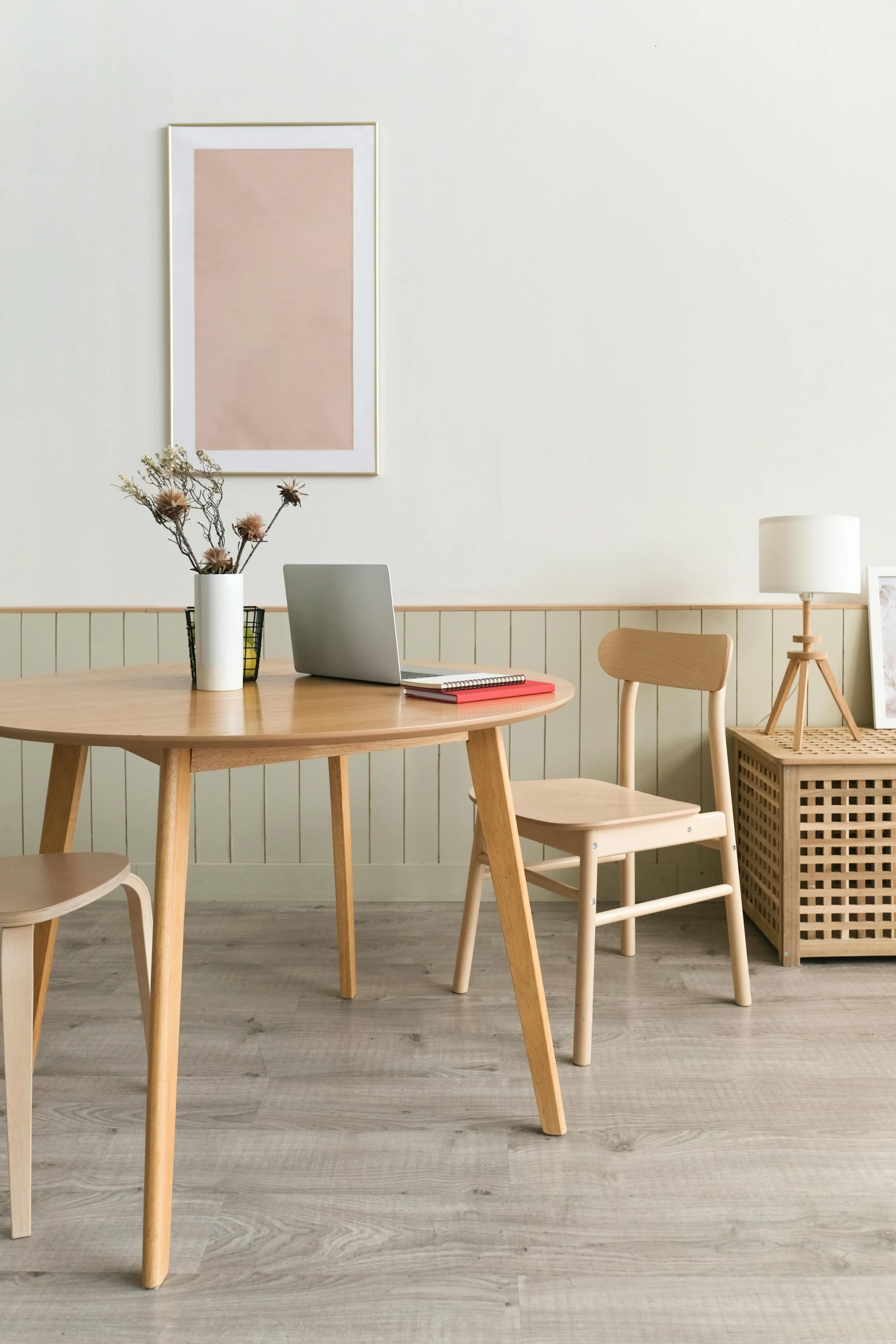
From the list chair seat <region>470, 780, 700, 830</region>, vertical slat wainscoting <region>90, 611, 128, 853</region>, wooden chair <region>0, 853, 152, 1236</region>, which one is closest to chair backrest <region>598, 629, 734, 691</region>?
A: chair seat <region>470, 780, 700, 830</region>

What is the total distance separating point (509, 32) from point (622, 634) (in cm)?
175

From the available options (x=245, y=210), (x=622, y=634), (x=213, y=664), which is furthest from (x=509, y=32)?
(x=213, y=664)

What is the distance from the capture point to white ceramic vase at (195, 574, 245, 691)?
1.76 m

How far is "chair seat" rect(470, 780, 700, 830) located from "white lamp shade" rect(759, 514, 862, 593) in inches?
30.0

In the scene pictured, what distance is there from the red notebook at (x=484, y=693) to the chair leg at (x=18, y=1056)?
691 millimetres

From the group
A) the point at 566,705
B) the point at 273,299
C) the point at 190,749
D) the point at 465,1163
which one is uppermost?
the point at 273,299

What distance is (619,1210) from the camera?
1.48m

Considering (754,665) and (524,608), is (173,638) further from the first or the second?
(754,665)

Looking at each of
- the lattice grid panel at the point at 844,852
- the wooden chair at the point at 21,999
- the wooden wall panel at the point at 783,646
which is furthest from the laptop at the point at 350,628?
the wooden wall panel at the point at 783,646

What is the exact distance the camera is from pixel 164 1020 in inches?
53.2

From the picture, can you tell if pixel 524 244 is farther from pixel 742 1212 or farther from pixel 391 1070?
pixel 742 1212

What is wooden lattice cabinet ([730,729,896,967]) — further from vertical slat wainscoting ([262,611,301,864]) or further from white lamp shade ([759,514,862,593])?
vertical slat wainscoting ([262,611,301,864])

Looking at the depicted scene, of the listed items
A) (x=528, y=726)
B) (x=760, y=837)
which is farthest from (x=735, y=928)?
(x=528, y=726)

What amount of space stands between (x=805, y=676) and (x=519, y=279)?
4.49ft
